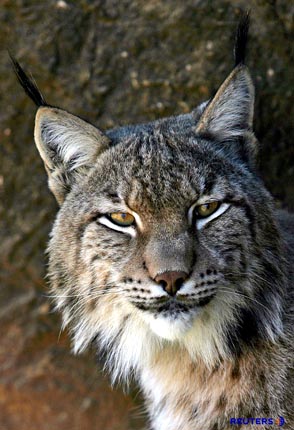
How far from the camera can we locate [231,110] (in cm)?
393

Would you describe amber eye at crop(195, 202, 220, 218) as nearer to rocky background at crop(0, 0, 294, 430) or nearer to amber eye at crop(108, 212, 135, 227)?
amber eye at crop(108, 212, 135, 227)

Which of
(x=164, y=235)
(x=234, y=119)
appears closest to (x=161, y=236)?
(x=164, y=235)

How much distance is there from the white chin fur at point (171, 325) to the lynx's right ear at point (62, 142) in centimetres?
99

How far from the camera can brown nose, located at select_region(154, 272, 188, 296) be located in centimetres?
336

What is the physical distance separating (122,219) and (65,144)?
61cm

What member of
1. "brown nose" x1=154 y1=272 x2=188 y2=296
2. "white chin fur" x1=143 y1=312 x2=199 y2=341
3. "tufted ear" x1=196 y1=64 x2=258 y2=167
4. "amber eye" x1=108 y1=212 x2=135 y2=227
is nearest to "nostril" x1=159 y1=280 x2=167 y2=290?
"brown nose" x1=154 y1=272 x2=188 y2=296

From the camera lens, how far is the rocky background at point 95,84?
5250 millimetres

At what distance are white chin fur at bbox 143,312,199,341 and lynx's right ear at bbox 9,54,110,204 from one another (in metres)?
0.99

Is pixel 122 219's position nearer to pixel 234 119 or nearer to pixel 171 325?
pixel 171 325

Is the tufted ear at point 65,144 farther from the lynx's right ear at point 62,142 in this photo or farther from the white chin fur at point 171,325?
the white chin fur at point 171,325

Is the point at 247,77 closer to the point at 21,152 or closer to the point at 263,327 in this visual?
the point at 263,327

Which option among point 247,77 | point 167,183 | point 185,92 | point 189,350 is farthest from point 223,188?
point 185,92

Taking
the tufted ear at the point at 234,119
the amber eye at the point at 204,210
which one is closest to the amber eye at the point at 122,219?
the amber eye at the point at 204,210

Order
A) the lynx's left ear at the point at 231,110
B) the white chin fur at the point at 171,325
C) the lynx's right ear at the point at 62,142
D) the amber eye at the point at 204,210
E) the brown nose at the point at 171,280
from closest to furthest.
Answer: the brown nose at the point at 171,280
the white chin fur at the point at 171,325
the amber eye at the point at 204,210
the lynx's left ear at the point at 231,110
the lynx's right ear at the point at 62,142
